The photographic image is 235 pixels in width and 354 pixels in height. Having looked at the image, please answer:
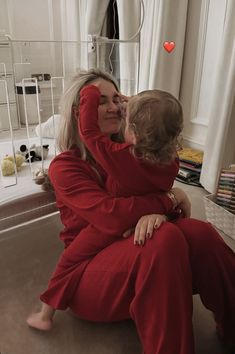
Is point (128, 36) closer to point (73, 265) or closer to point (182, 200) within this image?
point (182, 200)

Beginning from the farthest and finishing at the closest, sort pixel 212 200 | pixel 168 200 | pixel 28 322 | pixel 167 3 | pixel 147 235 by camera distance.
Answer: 1. pixel 167 3
2. pixel 212 200
3. pixel 28 322
4. pixel 168 200
5. pixel 147 235

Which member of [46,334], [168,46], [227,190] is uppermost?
[168,46]

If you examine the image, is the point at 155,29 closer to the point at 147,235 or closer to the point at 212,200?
the point at 212,200

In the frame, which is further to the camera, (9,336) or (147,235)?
(9,336)

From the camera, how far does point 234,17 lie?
5.91 feet

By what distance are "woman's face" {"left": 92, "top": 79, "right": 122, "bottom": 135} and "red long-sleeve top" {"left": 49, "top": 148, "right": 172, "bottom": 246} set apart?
0.14 metres

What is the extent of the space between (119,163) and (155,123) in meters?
0.16

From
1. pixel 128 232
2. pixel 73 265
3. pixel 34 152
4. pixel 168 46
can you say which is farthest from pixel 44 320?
pixel 168 46

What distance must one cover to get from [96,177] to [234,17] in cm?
135

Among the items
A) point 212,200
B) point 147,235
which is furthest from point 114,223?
point 212,200

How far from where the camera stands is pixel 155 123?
0.84 meters

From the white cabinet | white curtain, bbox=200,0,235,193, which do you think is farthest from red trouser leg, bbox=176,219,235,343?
the white cabinet

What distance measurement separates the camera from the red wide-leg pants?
82cm

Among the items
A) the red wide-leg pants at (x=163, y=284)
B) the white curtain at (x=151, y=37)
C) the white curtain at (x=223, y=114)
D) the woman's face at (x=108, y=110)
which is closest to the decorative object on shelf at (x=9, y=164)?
the woman's face at (x=108, y=110)
